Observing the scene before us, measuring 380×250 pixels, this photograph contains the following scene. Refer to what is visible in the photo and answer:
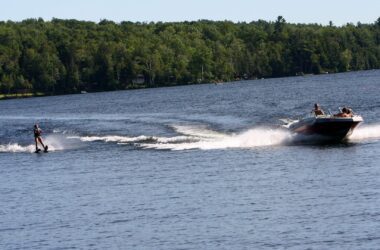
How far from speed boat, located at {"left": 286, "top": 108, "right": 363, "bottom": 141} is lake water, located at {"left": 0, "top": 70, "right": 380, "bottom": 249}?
2.39 ft

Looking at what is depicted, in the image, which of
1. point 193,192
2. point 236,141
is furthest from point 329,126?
point 193,192

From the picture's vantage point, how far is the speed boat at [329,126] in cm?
4544

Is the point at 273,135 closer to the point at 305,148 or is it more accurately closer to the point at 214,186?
the point at 305,148

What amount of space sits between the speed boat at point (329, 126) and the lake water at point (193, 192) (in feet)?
2.39

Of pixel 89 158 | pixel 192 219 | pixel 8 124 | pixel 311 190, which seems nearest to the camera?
pixel 192 219

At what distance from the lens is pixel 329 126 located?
45812 mm

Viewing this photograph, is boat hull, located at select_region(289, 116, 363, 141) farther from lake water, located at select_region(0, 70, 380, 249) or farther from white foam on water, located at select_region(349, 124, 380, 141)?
white foam on water, located at select_region(349, 124, 380, 141)

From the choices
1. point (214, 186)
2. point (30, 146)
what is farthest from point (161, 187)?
point (30, 146)

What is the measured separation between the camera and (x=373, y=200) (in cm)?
2923

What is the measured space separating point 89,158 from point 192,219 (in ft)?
67.1

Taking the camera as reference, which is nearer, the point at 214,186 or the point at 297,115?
the point at 214,186

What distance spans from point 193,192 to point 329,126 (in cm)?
1417

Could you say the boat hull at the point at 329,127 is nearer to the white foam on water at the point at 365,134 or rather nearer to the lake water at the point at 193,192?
the lake water at the point at 193,192

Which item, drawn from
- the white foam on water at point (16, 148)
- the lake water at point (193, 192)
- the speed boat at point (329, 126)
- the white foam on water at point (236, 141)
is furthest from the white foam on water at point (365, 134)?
the white foam on water at point (16, 148)
